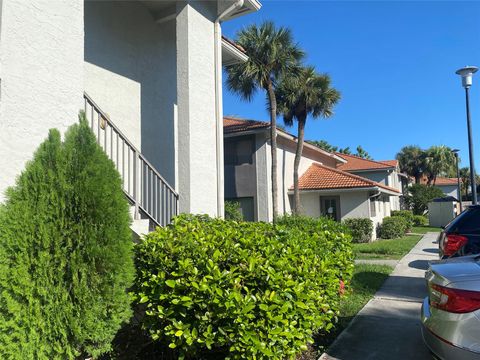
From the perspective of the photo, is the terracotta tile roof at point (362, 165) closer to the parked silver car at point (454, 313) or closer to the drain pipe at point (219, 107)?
the drain pipe at point (219, 107)

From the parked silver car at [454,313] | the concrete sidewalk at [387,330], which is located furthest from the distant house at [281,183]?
the parked silver car at [454,313]

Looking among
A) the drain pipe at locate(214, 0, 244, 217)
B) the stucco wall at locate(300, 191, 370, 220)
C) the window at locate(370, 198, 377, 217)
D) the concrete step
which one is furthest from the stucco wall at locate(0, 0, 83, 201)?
the window at locate(370, 198, 377, 217)

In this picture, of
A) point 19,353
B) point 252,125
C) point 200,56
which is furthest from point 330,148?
point 19,353

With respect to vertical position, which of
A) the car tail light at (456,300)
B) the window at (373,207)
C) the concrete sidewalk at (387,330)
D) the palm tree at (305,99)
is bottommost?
the concrete sidewalk at (387,330)

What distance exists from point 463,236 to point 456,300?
156 inches

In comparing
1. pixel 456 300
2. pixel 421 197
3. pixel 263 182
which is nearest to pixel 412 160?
pixel 421 197

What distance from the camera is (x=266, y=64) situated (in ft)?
61.4

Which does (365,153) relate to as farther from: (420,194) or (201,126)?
(201,126)

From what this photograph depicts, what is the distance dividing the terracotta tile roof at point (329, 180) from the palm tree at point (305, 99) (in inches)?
57.7

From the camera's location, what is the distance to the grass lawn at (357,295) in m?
5.13

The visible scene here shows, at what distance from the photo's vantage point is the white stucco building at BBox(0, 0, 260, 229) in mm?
3660

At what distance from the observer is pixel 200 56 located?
20.7 feet

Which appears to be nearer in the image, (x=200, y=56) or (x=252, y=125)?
(x=200, y=56)

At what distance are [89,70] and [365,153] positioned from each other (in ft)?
196
